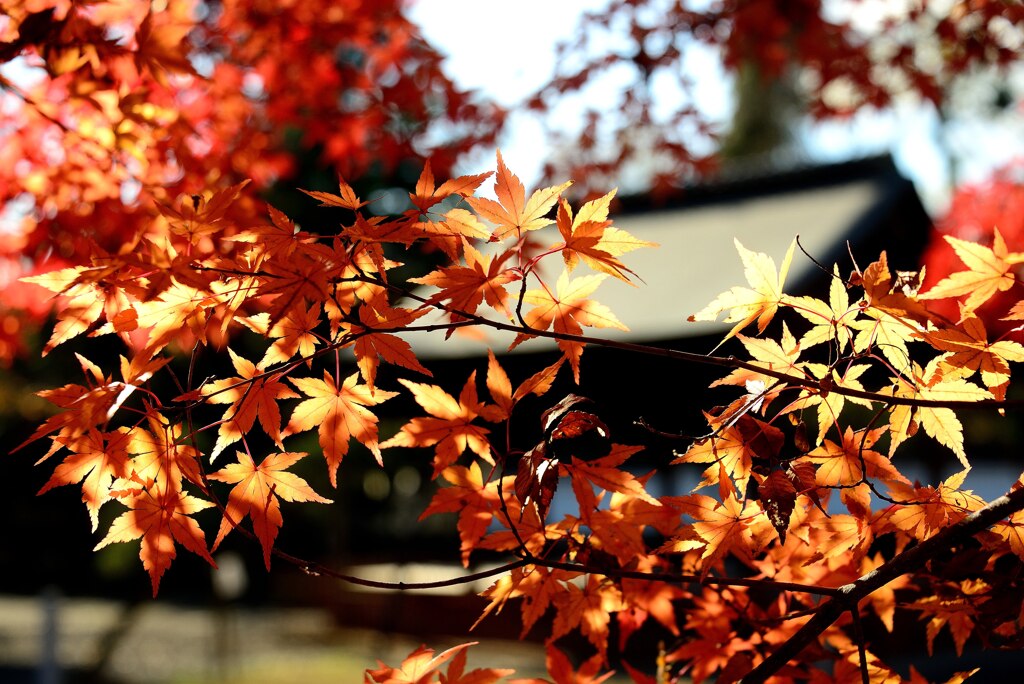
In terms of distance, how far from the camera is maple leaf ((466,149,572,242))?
3.86ft

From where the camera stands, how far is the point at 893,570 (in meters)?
1.18

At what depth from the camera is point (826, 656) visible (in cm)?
150

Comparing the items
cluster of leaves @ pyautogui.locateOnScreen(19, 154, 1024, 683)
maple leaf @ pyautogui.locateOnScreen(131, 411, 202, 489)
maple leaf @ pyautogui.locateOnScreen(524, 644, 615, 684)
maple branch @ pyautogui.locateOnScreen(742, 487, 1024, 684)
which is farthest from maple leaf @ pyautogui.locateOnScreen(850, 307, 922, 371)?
maple leaf @ pyautogui.locateOnScreen(131, 411, 202, 489)

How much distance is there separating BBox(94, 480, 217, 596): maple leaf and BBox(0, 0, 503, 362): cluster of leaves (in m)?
0.81

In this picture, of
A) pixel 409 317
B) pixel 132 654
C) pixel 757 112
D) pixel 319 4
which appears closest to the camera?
pixel 409 317

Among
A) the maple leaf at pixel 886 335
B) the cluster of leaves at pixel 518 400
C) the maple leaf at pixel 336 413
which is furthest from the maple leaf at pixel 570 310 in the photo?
the maple leaf at pixel 886 335

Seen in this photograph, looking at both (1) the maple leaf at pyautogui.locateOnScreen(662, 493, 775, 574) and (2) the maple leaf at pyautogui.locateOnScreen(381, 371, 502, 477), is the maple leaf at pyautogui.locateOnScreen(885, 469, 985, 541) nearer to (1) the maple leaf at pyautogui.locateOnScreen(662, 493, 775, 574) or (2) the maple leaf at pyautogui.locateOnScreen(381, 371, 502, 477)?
(1) the maple leaf at pyautogui.locateOnScreen(662, 493, 775, 574)

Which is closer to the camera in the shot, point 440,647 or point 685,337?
point 685,337

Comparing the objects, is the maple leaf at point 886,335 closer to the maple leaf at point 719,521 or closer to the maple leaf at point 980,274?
the maple leaf at point 980,274

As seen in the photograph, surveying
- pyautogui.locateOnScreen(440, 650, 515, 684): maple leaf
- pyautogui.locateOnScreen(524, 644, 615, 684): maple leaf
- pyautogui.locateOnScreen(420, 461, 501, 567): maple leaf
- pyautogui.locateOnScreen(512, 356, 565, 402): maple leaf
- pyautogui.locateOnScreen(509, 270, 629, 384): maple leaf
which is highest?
pyautogui.locateOnScreen(509, 270, 629, 384): maple leaf

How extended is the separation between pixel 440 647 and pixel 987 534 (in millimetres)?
8055

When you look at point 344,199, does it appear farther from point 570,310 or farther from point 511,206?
point 570,310

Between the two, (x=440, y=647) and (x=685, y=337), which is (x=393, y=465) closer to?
(x=440, y=647)

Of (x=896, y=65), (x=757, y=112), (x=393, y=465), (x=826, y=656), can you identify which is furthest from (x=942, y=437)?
(x=757, y=112)
